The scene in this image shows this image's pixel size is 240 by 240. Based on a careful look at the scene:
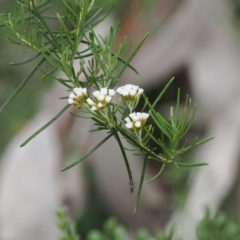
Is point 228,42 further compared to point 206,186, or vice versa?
point 228,42

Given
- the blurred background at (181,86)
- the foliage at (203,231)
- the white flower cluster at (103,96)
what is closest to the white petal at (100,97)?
the white flower cluster at (103,96)

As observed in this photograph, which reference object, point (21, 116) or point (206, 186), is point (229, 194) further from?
point (21, 116)

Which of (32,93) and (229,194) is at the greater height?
(32,93)

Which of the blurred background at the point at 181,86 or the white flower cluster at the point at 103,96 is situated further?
the blurred background at the point at 181,86

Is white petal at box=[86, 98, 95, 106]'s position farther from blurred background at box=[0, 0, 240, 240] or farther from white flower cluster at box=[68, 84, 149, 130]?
blurred background at box=[0, 0, 240, 240]

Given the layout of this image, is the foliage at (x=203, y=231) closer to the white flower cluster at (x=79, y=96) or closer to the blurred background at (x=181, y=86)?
the white flower cluster at (x=79, y=96)

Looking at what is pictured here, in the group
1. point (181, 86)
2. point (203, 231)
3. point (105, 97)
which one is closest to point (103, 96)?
point (105, 97)

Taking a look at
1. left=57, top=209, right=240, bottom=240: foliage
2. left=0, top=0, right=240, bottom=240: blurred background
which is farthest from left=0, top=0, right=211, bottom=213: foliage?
left=0, top=0, right=240, bottom=240: blurred background

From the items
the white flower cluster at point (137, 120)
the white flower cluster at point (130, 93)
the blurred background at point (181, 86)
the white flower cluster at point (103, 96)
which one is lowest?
the blurred background at point (181, 86)

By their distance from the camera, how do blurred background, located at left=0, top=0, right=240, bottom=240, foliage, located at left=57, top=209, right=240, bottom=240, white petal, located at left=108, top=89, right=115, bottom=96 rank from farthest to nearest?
1. blurred background, located at left=0, top=0, right=240, bottom=240
2. foliage, located at left=57, top=209, right=240, bottom=240
3. white petal, located at left=108, top=89, right=115, bottom=96

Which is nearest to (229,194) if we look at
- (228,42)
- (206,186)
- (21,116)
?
(206,186)

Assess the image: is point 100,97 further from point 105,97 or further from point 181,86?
point 181,86
